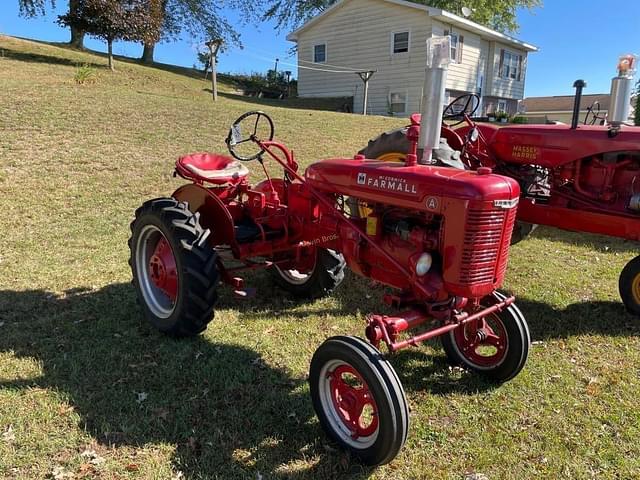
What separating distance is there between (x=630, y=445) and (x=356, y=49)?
2018 centimetres

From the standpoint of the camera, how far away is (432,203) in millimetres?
2596

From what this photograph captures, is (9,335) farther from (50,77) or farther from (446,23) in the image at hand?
(446,23)

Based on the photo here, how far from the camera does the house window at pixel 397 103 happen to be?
20.0 m

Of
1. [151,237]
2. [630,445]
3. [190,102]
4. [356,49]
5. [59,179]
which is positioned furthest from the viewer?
[356,49]

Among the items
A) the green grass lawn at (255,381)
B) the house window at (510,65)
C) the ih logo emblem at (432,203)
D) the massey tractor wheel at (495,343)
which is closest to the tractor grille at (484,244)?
the ih logo emblem at (432,203)

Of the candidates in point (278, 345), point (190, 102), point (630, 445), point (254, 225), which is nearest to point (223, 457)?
point (278, 345)

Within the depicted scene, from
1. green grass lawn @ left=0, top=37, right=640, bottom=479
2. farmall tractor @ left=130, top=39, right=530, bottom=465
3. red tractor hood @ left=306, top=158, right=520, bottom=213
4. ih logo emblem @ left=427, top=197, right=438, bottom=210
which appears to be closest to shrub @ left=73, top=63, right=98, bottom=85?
green grass lawn @ left=0, top=37, right=640, bottom=479

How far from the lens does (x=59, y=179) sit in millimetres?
7301

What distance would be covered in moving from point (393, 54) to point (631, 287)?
1728 centimetres

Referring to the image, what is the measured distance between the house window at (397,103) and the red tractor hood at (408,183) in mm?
17624

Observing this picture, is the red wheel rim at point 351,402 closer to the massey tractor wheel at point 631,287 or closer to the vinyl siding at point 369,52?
the massey tractor wheel at point 631,287

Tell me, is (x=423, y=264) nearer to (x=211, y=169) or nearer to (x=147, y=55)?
(x=211, y=169)

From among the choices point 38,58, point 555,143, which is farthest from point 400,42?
point 555,143

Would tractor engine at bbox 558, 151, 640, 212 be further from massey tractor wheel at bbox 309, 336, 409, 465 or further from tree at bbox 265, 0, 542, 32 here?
tree at bbox 265, 0, 542, 32
